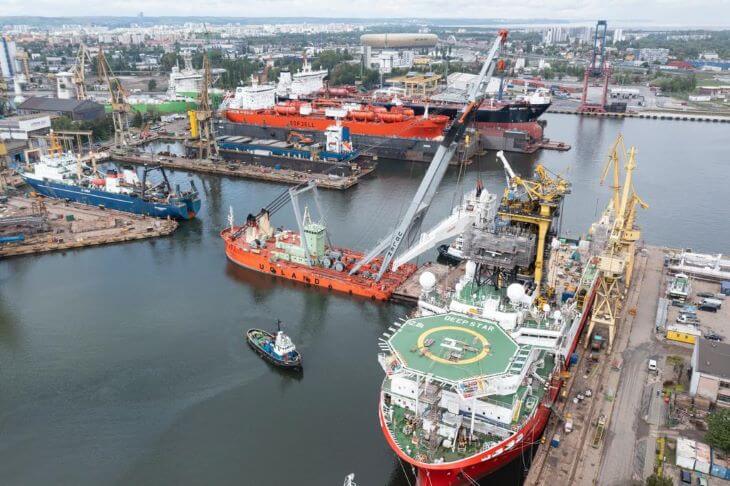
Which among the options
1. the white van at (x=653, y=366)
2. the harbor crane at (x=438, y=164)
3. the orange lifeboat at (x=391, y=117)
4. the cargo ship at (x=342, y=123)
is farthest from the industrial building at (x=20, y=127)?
the white van at (x=653, y=366)

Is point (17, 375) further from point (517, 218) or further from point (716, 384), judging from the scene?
point (716, 384)

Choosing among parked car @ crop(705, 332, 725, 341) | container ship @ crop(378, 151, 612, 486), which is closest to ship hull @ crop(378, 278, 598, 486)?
container ship @ crop(378, 151, 612, 486)

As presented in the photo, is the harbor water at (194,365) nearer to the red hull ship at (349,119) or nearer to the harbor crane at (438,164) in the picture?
the harbor crane at (438,164)

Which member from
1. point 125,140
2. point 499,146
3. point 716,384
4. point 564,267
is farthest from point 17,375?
point 499,146

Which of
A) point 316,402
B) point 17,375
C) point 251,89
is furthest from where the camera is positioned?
point 251,89

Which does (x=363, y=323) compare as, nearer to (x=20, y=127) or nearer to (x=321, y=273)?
(x=321, y=273)
